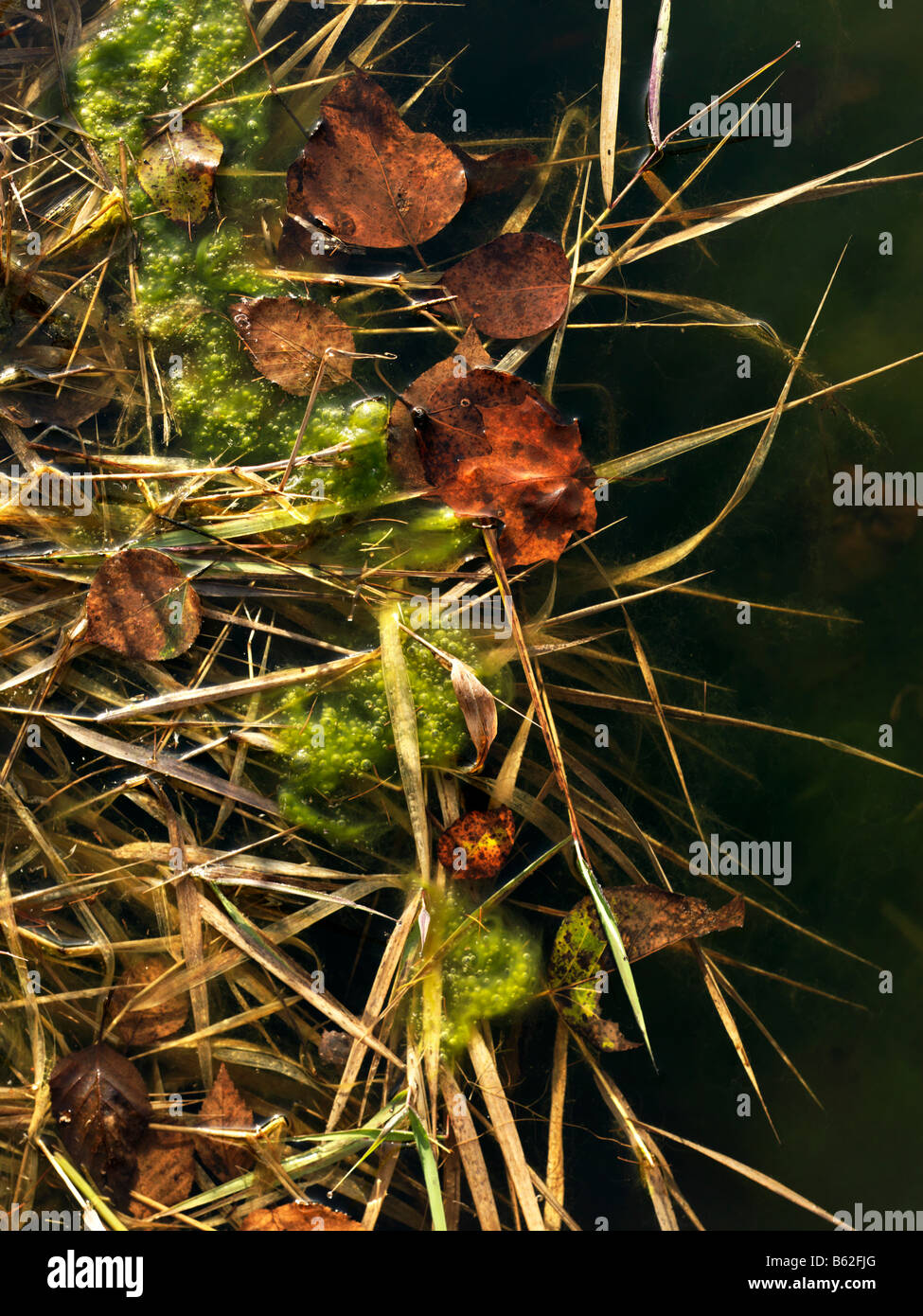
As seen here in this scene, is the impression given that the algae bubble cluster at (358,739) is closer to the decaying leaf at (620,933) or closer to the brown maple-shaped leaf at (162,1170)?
the decaying leaf at (620,933)

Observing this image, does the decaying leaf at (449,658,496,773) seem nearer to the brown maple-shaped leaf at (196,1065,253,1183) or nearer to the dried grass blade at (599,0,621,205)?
the brown maple-shaped leaf at (196,1065,253,1183)

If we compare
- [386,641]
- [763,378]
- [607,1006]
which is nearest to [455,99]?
[763,378]

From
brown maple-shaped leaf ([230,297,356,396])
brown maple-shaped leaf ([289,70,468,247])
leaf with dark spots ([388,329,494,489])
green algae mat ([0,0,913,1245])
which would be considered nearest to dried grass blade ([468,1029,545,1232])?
green algae mat ([0,0,913,1245])

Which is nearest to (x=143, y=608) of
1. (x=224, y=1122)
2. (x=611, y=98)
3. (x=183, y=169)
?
(x=183, y=169)

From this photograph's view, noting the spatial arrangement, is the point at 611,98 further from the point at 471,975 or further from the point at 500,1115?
the point at 500,1115

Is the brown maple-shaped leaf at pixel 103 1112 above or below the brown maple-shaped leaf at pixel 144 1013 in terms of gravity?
below

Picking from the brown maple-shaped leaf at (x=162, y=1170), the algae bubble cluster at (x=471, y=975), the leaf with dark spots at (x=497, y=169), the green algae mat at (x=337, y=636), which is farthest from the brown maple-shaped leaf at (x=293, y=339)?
the brown maple-shaped leaf at (x=162, y=1170)
